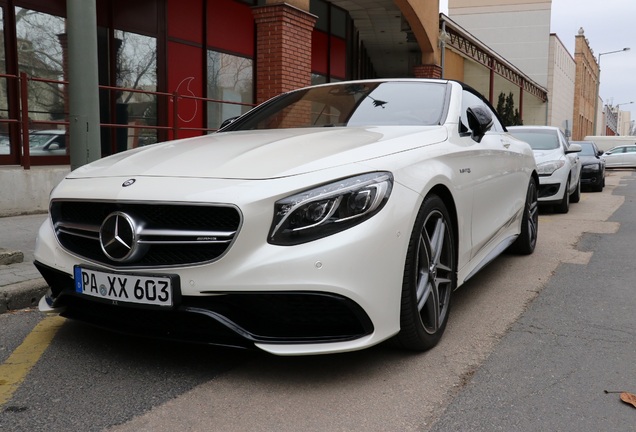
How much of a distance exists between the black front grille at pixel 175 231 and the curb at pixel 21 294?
4.75ft

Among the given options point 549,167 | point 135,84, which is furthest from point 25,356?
point 549,167

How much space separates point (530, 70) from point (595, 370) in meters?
46.2

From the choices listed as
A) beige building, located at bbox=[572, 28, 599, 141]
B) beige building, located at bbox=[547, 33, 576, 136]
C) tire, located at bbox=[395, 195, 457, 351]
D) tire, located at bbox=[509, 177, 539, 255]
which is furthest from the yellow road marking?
beige building, located at bbox=[572, 28, 599, 141]

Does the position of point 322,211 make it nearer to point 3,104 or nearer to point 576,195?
point 3,104

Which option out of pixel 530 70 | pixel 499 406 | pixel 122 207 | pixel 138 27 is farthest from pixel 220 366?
pixel 530 70

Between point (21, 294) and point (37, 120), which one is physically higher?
point (37, 120)

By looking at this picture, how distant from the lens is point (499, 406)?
2617mm

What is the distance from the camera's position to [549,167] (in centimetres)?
955

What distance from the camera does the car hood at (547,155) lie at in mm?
9727

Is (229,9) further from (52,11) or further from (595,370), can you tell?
(595,370)

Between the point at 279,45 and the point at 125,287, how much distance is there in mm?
8019

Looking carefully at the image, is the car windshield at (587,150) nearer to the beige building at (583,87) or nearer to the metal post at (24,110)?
the metal post at (24,110)

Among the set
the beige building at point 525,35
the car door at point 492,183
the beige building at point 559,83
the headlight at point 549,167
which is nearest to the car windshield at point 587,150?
the headlight at point 549,167

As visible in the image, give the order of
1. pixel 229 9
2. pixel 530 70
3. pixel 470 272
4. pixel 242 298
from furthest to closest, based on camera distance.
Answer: pixel 530 70 < pixel 229 9 < pixel 470 272 < pixel 242 298
